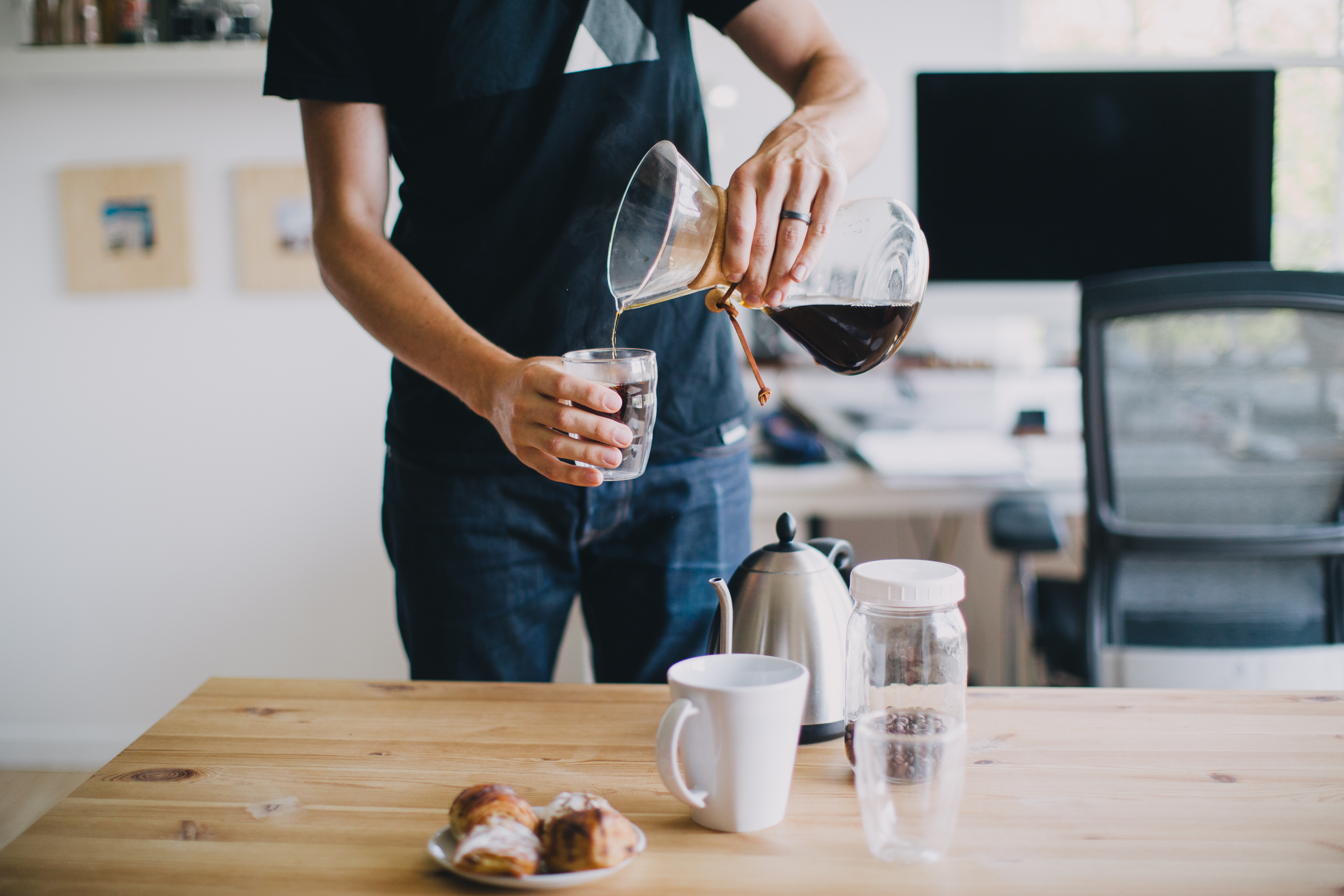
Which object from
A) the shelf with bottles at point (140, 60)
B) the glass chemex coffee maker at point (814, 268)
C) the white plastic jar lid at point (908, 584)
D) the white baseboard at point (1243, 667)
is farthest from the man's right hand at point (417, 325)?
the shelf with bottles at point (140, 60)

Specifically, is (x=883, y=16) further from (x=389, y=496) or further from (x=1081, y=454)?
(x=389, y=496)

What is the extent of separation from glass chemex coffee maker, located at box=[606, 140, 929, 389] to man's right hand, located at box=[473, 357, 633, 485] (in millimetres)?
102

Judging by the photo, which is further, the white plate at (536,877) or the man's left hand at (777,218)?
the man's left hand at (777,218)

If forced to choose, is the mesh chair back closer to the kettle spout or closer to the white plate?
the kettle spout

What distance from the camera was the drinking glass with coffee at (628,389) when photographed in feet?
2.59

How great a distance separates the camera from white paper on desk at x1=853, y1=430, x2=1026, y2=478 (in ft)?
6.59

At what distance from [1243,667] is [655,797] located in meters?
1.32

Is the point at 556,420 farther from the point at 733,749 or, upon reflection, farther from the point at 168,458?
the point at 168,458

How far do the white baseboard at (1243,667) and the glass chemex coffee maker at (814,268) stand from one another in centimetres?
103

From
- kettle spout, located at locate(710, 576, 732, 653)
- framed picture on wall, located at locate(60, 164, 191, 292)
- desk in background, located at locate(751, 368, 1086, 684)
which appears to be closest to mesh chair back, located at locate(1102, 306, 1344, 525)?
desk in background, located at locate(751, 368, 1086, 684)

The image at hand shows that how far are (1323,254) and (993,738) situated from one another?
306 cm

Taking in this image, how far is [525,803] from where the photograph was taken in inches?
25.6

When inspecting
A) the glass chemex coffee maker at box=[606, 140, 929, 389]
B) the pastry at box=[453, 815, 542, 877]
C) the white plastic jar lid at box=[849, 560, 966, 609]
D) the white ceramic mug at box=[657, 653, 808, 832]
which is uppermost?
the glass chemex coffee maker at box=[606, 140, 929, 389]

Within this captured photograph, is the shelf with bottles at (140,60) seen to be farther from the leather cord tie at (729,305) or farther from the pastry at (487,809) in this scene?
the pastry at (487,809)
